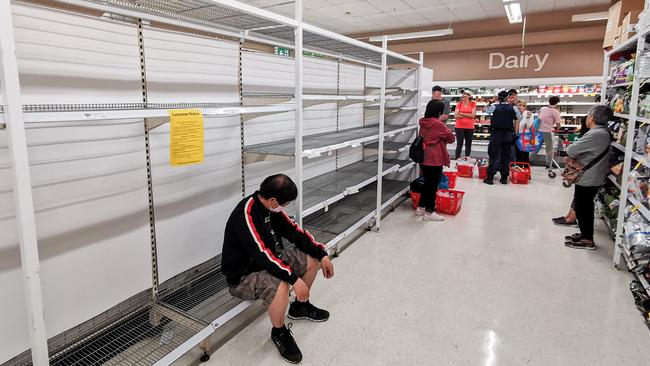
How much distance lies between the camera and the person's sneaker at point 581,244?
4.23 m

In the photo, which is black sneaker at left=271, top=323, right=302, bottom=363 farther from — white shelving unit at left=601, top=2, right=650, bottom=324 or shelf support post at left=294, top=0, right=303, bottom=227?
white shelving unit at left=601, top=2, right=650, bottom=324

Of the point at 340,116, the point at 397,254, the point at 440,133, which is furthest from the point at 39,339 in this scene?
the point at 440,133

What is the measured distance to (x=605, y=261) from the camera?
12.8 feet

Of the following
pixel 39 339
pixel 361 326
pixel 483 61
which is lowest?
pixel 361 326

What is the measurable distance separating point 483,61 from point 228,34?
10546mm

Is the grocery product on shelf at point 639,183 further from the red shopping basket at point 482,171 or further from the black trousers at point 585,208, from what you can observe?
the red shopping basket at point 482,171

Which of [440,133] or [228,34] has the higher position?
[228,34]

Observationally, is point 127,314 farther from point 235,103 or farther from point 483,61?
point 483,61

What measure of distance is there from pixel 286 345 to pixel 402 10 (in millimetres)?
9242

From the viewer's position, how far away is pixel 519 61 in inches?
441

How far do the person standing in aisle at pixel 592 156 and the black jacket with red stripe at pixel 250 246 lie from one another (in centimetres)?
337

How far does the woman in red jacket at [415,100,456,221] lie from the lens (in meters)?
5.07

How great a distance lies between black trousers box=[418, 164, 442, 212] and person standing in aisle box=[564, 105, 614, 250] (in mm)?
1558

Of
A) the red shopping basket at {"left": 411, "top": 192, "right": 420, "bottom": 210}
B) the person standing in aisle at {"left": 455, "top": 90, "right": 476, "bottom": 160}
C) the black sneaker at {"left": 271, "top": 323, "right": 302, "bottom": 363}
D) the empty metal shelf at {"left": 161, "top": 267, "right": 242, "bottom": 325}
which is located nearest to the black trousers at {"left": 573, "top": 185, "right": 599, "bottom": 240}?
the red shopping basket at {"left": 411, "top": 192, "right": 420, "bottom": 210}
